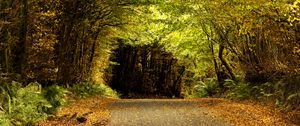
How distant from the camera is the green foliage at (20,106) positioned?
11999mm

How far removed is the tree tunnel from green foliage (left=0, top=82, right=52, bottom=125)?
2976 centimetres

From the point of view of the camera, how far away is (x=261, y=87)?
21.5 m

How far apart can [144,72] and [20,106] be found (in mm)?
33948

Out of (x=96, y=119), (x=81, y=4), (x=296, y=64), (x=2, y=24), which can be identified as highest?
(x=81, y=4)

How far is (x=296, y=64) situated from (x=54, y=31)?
38.0ft

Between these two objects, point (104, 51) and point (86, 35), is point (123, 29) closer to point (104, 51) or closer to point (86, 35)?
point (86, 35)

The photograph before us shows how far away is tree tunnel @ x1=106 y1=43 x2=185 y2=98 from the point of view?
4550 cm

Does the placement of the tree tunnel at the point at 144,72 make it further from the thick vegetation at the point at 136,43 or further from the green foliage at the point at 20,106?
the green foliage at the point at 20,106

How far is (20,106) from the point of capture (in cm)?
1263

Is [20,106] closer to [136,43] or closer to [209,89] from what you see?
[209,89]

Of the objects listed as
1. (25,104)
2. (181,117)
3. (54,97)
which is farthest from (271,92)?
(25,104)

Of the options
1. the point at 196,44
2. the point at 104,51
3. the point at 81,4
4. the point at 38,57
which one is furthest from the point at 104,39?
the point at 38,57

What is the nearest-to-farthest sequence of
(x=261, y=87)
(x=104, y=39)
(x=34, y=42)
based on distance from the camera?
(x=34, y=42)
(x=261, y=87)
(x=104, y=39)

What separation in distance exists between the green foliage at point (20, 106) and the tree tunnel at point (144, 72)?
29.8m
